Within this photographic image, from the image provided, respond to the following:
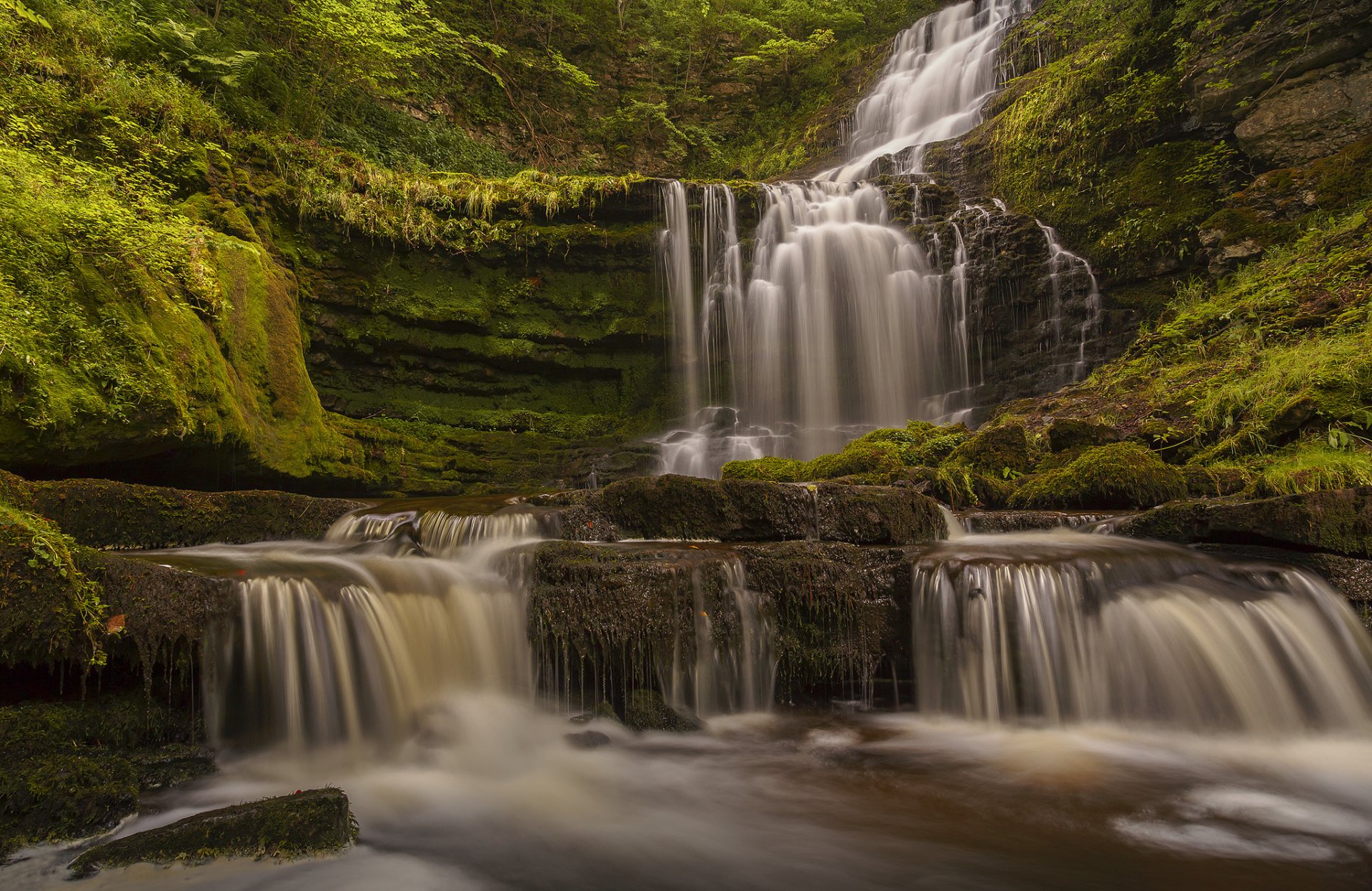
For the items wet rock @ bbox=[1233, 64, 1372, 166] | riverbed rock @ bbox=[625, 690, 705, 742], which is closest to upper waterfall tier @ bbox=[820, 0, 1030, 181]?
wet rock @ bbox=[1233, 64, 1372, 166]

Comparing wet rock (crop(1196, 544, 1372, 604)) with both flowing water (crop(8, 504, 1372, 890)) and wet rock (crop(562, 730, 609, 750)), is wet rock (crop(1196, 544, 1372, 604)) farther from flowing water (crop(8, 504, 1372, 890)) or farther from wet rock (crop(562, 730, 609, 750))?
wet rock (crop(562, 730, 609, 750))

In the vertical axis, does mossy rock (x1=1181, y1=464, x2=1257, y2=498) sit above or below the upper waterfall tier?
below

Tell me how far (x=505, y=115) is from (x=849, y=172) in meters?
9.85

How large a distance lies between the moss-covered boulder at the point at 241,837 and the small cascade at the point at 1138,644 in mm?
3756

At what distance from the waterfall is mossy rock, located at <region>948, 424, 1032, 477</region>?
4.22 metres

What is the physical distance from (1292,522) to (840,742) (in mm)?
3589

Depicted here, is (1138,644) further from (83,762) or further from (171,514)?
(171,514)

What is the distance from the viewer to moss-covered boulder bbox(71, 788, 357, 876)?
8.47 feet

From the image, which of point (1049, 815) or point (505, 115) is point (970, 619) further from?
point (505, 115)

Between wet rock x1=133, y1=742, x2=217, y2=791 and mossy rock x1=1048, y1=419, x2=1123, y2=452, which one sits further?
mossy rock x1=1048, y1=419, x2=1123, y2=452

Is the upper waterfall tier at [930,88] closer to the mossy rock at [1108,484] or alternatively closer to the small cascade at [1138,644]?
the mossy rock at [1108,484]

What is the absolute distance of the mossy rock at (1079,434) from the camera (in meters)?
7.93

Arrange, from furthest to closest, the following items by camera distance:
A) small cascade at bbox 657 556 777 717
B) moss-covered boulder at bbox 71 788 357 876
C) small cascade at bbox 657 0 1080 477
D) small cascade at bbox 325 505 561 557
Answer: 1. small cascade at bbox 657 0 1080 477
2. small cascade at bbox 325 505 561 557
3. small cascade at bbox 657 556 777 717
4. moss-covered boulder at bbox 71 788 357 876

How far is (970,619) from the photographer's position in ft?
15.4
